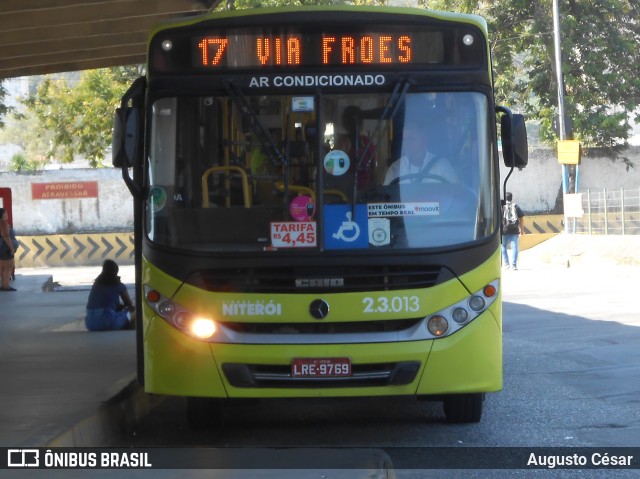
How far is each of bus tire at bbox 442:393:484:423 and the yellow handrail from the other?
2095 mm

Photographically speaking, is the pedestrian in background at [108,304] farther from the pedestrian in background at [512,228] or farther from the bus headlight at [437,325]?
the pedestrian in background at [512,228]

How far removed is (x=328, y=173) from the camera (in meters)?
8.28

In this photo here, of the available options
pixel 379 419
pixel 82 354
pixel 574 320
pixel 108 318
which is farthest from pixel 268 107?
pixel 574 320

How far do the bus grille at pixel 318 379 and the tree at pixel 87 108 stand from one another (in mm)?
40239

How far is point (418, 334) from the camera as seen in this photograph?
8094 millimetres

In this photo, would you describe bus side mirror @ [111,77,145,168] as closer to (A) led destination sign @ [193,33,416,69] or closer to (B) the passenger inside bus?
(A) led destination sign @ [193,33,416,69]

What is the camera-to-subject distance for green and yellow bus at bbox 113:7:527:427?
809 centimetres

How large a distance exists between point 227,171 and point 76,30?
1118 cm

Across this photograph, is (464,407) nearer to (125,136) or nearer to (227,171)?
(227,171)

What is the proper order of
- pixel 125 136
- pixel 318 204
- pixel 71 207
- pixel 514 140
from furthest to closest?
pixel 71 207 < pixel 514 140 < pixel 125 136 < pixel 318 204

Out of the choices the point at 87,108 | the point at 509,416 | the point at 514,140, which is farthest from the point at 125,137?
the point at 87,108

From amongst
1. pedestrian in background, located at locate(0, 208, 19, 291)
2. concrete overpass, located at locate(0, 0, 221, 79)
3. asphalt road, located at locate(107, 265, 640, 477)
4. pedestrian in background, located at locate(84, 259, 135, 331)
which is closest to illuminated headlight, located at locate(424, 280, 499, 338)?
asphalt road, located at locate(107, 265, 640, 477)

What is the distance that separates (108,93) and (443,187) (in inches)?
1608

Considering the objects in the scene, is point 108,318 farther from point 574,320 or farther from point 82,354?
point 574,320
